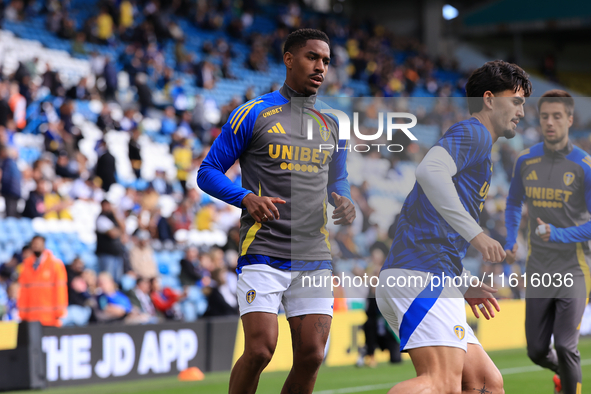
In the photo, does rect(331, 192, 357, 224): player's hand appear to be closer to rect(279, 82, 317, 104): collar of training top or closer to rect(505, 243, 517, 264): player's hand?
rect(279, 82, 317, 104): collar of training top

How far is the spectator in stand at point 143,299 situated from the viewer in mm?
11188

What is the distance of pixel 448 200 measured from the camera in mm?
3738

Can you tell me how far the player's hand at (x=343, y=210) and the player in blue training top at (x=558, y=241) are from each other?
5.29ft

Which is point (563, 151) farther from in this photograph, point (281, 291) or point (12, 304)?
point (12, 304)

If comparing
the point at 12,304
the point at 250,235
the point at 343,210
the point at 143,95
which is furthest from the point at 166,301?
the point at 343,210

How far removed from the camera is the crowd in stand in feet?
18.4

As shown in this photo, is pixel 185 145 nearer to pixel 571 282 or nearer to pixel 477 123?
pixel 571 282

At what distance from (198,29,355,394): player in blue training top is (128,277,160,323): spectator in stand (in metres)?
7.15

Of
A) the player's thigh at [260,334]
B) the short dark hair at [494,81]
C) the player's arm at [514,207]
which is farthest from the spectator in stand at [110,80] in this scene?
the short dark hair at [494,81]

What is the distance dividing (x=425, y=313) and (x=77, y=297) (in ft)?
27.0

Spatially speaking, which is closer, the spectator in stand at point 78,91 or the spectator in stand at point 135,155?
the spectator in stand at point 135,155

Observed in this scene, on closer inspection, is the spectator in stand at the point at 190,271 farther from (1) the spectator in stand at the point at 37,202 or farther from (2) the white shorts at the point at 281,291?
(2) the white shorts at the point at 281,291

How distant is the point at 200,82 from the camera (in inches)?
757

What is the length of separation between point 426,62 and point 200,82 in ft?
43.9
